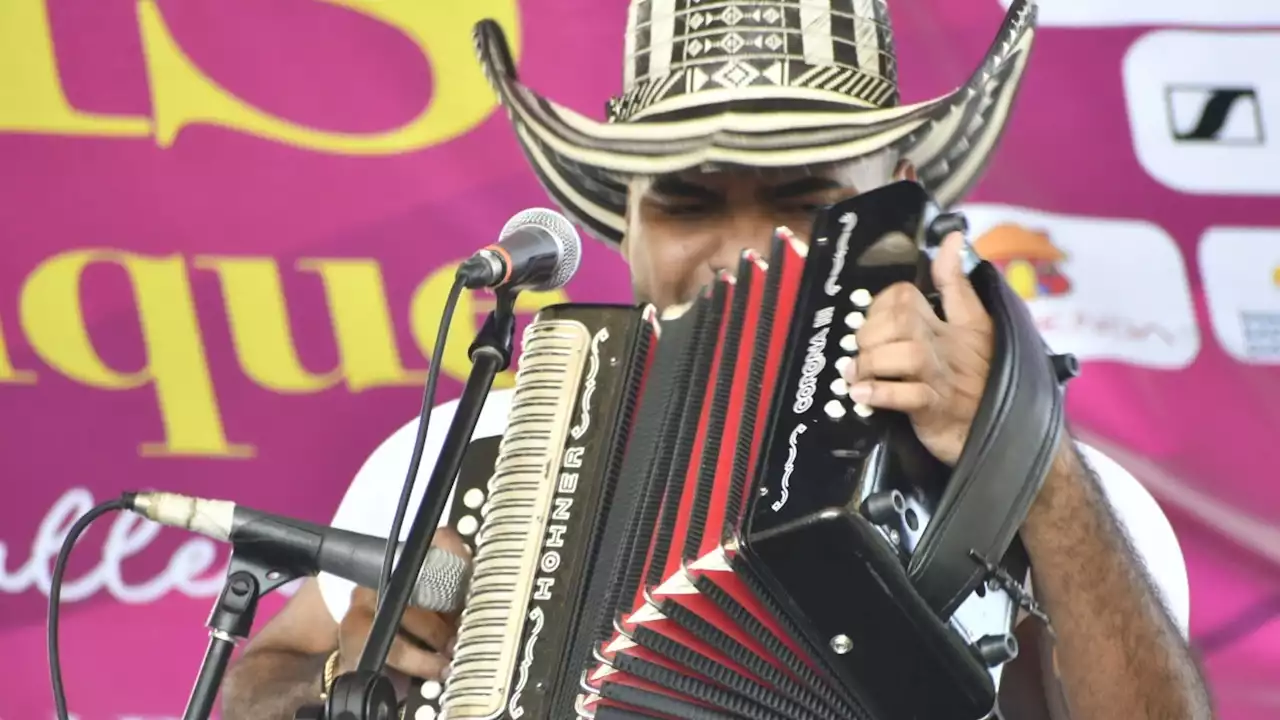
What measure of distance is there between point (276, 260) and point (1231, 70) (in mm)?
1567

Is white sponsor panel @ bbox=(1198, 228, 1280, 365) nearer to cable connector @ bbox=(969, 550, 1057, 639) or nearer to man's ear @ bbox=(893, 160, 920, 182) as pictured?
man's ear @ bbox=(893, 160, 920, 182)

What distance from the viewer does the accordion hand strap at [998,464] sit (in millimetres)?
1152

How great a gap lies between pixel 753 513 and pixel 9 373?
5.41 ft

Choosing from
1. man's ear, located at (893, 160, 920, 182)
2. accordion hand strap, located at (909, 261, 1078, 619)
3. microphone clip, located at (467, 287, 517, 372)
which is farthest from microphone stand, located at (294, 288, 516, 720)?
man's ear, located at (893, 160, 920, 182)

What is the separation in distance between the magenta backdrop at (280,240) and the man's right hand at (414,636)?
992mm

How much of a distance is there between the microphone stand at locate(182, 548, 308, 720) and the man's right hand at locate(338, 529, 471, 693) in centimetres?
9

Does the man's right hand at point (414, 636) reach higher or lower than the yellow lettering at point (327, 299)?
lower

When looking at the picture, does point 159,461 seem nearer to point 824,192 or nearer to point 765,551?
point 824,192

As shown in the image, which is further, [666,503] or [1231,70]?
[1231,70]

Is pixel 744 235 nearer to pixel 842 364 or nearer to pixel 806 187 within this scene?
pixel 806 187

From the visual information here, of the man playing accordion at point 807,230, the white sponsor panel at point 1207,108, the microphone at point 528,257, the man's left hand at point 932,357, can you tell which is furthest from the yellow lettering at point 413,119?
the man's left hand at point 932,357

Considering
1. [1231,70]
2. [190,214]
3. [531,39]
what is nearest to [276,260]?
[190,214]

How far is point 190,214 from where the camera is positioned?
7.93ft

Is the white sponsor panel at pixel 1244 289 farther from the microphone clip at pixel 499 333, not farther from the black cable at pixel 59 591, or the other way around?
the black cable at pixel 59 591
